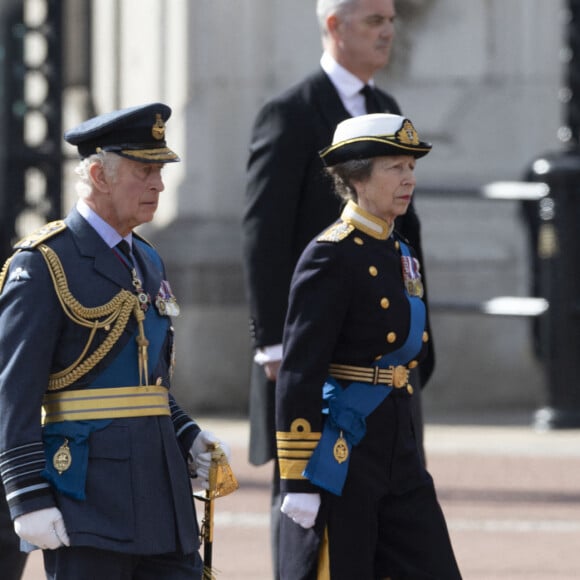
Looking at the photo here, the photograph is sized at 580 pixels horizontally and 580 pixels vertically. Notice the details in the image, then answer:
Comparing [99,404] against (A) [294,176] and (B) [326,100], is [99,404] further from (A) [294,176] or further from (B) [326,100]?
(B) [326,100]

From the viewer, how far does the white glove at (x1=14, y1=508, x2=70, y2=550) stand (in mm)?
3871

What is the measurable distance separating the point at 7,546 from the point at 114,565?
974 millimetres

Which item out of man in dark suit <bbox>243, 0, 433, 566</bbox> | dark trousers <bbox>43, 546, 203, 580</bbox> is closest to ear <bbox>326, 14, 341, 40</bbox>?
man in dark suit <bbox>243, 0, 433, 566</bbox>

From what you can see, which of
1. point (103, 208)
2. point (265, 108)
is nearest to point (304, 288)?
point (103, 208)

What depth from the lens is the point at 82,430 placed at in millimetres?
3975

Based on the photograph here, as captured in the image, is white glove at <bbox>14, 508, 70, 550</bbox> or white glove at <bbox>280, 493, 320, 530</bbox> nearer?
white glove at <bbox>14, 508, 70, 550</bbox>

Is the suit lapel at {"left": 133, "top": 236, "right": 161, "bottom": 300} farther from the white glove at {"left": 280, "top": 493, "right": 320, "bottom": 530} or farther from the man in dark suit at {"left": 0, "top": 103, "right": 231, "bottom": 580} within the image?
Result: the white glove at {"left": 280, "top": 493, "right": 320, "bottom": 530}

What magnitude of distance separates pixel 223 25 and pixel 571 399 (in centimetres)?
386

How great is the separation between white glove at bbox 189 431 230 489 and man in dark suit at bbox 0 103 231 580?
0.04ft

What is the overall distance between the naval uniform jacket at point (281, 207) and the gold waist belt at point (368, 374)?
0.87 meters

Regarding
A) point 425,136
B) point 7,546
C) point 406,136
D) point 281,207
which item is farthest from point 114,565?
point 425,136

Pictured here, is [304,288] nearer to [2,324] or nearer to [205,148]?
[2,324]

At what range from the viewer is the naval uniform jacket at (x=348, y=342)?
451 centimetres

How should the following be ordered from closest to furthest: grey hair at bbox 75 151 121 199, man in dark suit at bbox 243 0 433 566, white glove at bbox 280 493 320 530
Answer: grey hair at bbox 75 151 121 199, white glove at bbox 280 493 320 530, man in dark suit at bbox 243 0 433 566
